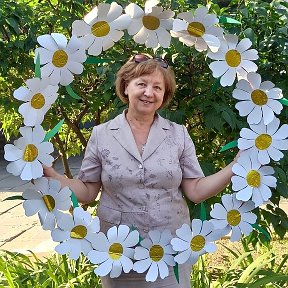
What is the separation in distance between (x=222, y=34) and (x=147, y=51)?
880 mm

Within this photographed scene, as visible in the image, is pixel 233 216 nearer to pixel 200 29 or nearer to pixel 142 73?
pixel 142 73

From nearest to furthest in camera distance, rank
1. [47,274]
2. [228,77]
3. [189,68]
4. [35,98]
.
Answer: [35,98]
[228,77]
[189,68]
[47,274]

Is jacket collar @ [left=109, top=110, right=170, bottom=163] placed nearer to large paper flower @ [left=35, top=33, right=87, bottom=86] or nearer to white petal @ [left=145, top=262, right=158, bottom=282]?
large paper flower @ [left=35, top=33, right=87, bottom=86]

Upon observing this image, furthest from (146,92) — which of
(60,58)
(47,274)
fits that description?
(47,274)

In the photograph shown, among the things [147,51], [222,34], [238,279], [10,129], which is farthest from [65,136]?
[222,34]

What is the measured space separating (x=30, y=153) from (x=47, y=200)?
204 millimetres

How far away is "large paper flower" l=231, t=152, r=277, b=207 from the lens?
2.85m

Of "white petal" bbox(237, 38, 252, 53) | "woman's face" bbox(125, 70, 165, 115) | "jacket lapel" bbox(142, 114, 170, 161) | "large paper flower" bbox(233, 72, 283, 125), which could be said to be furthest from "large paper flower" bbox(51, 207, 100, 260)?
"white petal" bbox(237, 38, 252, 53)

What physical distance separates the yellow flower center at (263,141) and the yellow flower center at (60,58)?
2.90 feet

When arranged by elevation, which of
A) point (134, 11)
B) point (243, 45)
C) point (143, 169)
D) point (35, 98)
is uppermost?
point (134, 11)

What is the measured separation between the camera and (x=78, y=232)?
2.75 metres

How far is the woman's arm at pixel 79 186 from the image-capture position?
2756mm

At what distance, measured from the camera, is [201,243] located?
2.87 meters

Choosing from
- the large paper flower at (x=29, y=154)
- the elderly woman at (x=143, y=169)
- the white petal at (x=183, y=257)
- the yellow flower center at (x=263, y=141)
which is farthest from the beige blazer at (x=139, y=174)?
the yellow flower center at (x=263, y=141)
